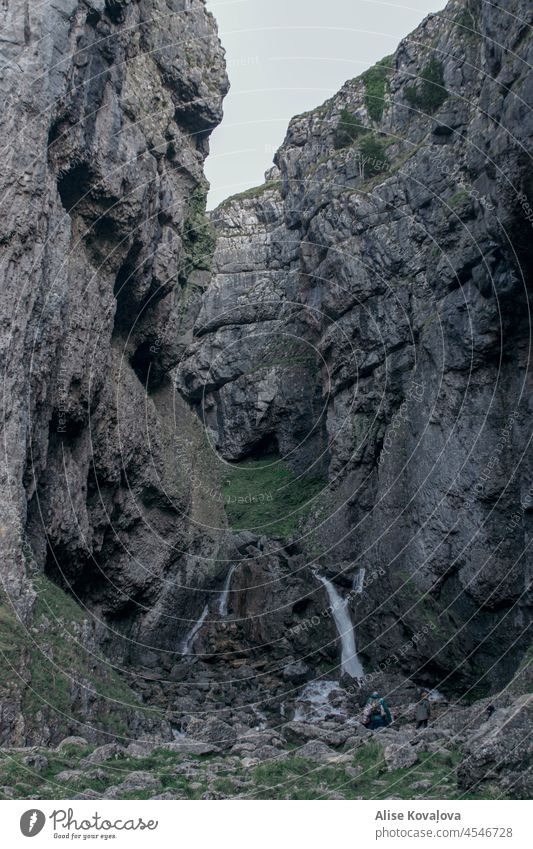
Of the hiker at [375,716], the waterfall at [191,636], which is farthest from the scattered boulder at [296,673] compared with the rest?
the hiker at [375,716]

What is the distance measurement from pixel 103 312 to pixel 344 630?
2415 cm

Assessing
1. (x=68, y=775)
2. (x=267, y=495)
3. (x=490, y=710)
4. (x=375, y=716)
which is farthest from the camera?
(x=267, y=495)

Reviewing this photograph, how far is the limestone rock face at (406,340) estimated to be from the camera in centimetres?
3406

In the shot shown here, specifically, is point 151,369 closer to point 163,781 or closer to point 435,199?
point 435,199

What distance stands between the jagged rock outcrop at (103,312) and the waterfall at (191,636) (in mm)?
657

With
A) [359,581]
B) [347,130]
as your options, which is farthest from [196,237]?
[359,581]

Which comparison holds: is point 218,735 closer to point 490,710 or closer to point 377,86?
point 490,710

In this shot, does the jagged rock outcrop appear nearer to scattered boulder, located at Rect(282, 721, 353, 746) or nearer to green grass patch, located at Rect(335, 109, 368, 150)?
scattered boulder, located at Rect(282, 721, 353, 746)

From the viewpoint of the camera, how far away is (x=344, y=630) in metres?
43.8

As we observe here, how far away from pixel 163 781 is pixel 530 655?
15397 mm

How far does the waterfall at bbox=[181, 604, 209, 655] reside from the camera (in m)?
41.9

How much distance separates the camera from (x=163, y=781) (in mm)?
17500

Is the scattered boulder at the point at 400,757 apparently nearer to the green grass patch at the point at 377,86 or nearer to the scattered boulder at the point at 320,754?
the scattered boulder at the point at 320,754

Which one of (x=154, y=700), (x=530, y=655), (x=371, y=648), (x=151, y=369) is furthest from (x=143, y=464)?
(x=530, y=655)
